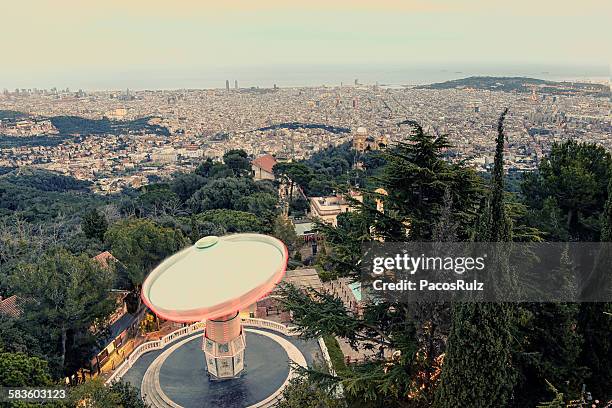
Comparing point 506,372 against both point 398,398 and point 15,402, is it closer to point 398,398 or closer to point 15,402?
point 398,398

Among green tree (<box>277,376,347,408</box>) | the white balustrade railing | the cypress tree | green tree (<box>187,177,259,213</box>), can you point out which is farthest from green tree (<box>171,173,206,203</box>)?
the cypress tree

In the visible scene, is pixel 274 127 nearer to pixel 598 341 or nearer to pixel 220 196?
pixel 220 196

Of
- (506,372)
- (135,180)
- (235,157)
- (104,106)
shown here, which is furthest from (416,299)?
(104,106)

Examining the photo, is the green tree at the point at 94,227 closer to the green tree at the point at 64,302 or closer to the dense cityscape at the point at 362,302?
the dense cityscape at the point at 362,302

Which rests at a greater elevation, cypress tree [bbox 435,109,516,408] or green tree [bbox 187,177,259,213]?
cypress tree [bbox 435,109,516,408]

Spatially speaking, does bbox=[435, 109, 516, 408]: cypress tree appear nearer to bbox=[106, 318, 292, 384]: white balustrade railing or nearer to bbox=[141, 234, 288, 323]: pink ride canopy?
bbox=[141, 234, 288, 323]: pink ride canopy

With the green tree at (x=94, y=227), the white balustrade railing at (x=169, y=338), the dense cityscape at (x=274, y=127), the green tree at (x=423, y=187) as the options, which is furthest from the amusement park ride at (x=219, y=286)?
the dense cityscape at (x=274, y=127)
